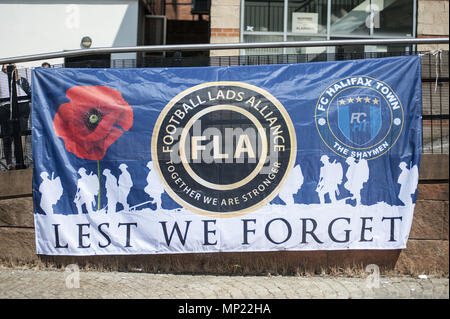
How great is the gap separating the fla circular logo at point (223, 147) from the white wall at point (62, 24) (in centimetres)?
564

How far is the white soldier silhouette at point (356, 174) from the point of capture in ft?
18.8

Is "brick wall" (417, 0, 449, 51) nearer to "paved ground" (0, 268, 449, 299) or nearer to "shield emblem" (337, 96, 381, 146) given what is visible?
"shield emblem" (337, 96, 381, 146)

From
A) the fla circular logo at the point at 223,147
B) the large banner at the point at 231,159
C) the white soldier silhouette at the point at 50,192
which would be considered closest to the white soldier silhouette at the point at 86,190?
the large banner at the point at 231,159

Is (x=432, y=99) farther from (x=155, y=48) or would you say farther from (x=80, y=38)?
(x=80, y=38)

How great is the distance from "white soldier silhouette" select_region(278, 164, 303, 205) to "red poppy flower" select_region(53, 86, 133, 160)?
79.0 inches

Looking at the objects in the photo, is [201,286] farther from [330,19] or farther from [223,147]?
[330,19]

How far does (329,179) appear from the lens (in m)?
5.75

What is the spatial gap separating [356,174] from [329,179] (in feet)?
1.06

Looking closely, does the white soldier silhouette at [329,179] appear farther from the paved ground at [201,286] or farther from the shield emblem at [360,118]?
the paved ground at [201,286]

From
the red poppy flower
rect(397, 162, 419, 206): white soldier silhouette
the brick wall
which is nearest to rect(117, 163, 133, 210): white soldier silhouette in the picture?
the red poppy flower

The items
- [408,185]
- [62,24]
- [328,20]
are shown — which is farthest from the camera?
[62,24]

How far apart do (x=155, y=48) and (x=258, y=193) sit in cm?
216

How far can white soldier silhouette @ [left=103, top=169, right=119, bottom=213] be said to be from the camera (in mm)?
5879

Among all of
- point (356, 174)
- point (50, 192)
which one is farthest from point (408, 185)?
point (50, 192)
